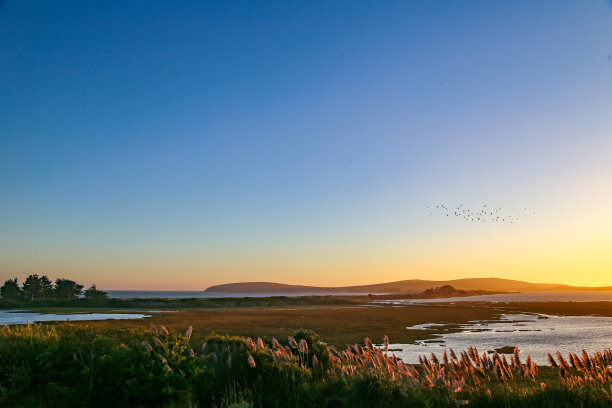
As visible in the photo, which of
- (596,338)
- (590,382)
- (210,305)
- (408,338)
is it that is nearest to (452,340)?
(408,338)

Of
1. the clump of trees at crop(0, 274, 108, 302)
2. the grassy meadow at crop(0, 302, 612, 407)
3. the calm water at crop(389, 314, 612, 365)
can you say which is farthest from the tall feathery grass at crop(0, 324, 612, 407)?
the clump of trees at crop(0, 274, 108, 302)

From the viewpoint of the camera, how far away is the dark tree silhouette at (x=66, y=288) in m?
100

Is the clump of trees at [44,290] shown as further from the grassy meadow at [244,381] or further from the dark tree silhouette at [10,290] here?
the grassy meadow at [244,381]

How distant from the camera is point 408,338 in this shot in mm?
38031

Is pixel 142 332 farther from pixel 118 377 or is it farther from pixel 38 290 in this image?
pixel 38 290

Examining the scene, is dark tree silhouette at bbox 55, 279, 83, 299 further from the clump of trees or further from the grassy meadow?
the grassy meadow

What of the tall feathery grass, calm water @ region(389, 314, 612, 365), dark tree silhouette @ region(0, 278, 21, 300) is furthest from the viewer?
dark tree silhouette @ region(0, 278, 21, 300)

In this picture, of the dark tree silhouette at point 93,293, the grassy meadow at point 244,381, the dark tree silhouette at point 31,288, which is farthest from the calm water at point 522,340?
the dark tree silhouette at point 31,288

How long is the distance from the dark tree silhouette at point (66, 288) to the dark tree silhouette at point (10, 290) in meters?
7.46

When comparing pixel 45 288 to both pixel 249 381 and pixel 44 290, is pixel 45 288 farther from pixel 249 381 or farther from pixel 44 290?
pixel 249 381

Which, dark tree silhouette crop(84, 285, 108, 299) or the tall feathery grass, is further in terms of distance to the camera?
dark tree silhouette crop(84, 285, 108, 299)

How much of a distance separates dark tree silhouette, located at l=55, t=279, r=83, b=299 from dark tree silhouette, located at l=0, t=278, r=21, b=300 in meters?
7.46

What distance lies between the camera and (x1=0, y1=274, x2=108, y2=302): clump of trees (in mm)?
96850

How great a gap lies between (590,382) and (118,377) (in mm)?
8759
